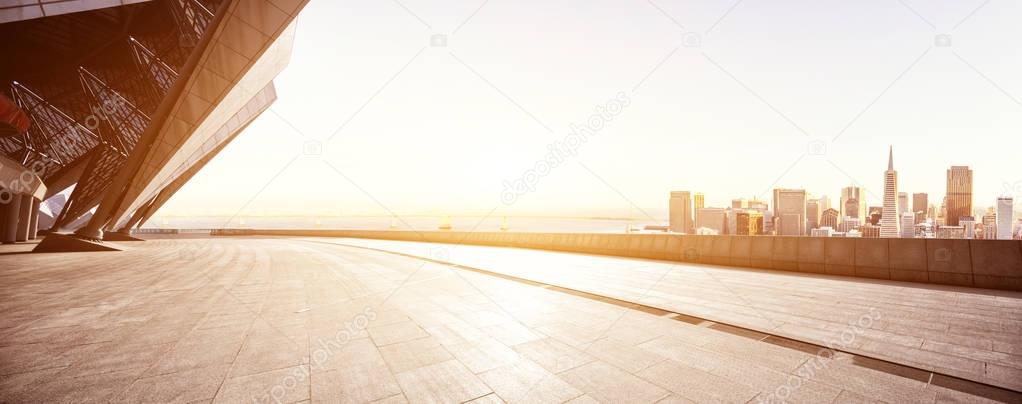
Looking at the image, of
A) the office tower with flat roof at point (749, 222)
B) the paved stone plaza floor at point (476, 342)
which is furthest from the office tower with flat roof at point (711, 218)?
the paved stone plaza floor at point (476, 342)

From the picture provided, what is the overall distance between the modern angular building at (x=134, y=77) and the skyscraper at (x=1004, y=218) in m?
21.9

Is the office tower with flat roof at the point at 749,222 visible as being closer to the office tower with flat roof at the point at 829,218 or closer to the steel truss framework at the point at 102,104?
the office tower with flat roof at the point at 829,218

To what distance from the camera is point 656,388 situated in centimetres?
358

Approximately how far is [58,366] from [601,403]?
586 cm

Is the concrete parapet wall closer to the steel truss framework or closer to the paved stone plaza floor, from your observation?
the paved stone plaza floor

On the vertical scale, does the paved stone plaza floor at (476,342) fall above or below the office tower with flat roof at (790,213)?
below

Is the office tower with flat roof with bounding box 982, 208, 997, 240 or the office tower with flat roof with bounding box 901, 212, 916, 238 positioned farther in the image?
the office tower with flat roof with bounding box 901, 212, 916, 238

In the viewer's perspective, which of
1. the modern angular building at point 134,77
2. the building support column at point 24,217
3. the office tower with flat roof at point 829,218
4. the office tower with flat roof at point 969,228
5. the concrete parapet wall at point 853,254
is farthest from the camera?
the office tower with flat roof at point 829,218

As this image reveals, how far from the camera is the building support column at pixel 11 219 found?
28.3 metres

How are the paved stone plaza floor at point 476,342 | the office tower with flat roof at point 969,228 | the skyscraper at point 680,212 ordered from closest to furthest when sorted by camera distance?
the paved stone plaza floor at point 476,342 → the office tower with flat roof at point 969,228 → the skyscraper at point 680,212

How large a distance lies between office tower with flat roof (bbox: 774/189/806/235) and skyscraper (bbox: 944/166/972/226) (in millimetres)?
6494

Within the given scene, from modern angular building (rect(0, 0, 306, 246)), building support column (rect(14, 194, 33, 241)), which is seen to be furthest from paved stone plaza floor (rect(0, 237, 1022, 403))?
building support column (rect(14, 194, 33, 241))

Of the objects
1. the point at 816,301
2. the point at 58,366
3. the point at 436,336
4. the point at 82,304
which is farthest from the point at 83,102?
the point at 816,301

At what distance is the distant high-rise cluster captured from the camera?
1438 cm
